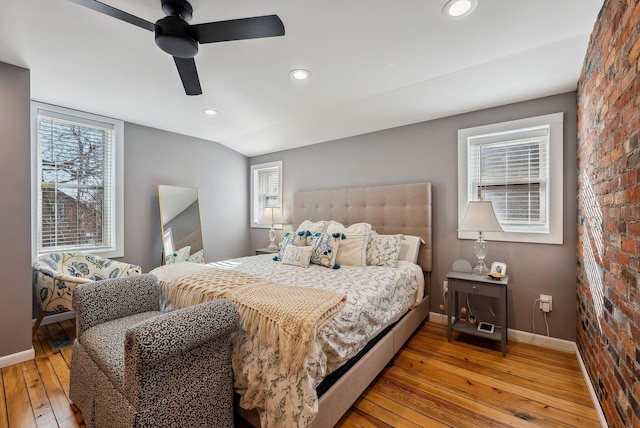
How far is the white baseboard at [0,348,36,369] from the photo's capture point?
231cm

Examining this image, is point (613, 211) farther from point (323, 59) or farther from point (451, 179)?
point (323, 59)

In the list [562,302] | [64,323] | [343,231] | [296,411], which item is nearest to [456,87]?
[343,231]

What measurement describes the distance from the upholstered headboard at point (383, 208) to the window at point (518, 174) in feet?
1.30

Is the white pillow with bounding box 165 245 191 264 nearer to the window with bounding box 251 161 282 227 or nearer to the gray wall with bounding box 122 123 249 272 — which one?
the gray wall with bounding box 122 123 249 272

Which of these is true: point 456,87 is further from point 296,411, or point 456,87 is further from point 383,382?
point 296,411

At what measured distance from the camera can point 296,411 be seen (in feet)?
4.33

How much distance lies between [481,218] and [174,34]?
2785 millimetres

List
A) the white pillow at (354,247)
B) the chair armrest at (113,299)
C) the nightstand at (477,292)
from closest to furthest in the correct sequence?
the chair armrest at (113,299), the nightstand at (477,292), the white pillow at (354,247)

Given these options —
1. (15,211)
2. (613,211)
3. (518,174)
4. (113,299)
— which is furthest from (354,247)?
(15,211)

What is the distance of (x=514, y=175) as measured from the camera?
2814mm

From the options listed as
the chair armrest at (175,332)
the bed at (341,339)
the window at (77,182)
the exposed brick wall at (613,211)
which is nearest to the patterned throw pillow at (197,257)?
the window at (77,182)

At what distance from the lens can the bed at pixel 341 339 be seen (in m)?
1.38

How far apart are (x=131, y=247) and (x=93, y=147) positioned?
1351 millimetres

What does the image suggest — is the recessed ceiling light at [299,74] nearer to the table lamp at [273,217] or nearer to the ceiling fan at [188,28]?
the ceiling fan at [188,28]
